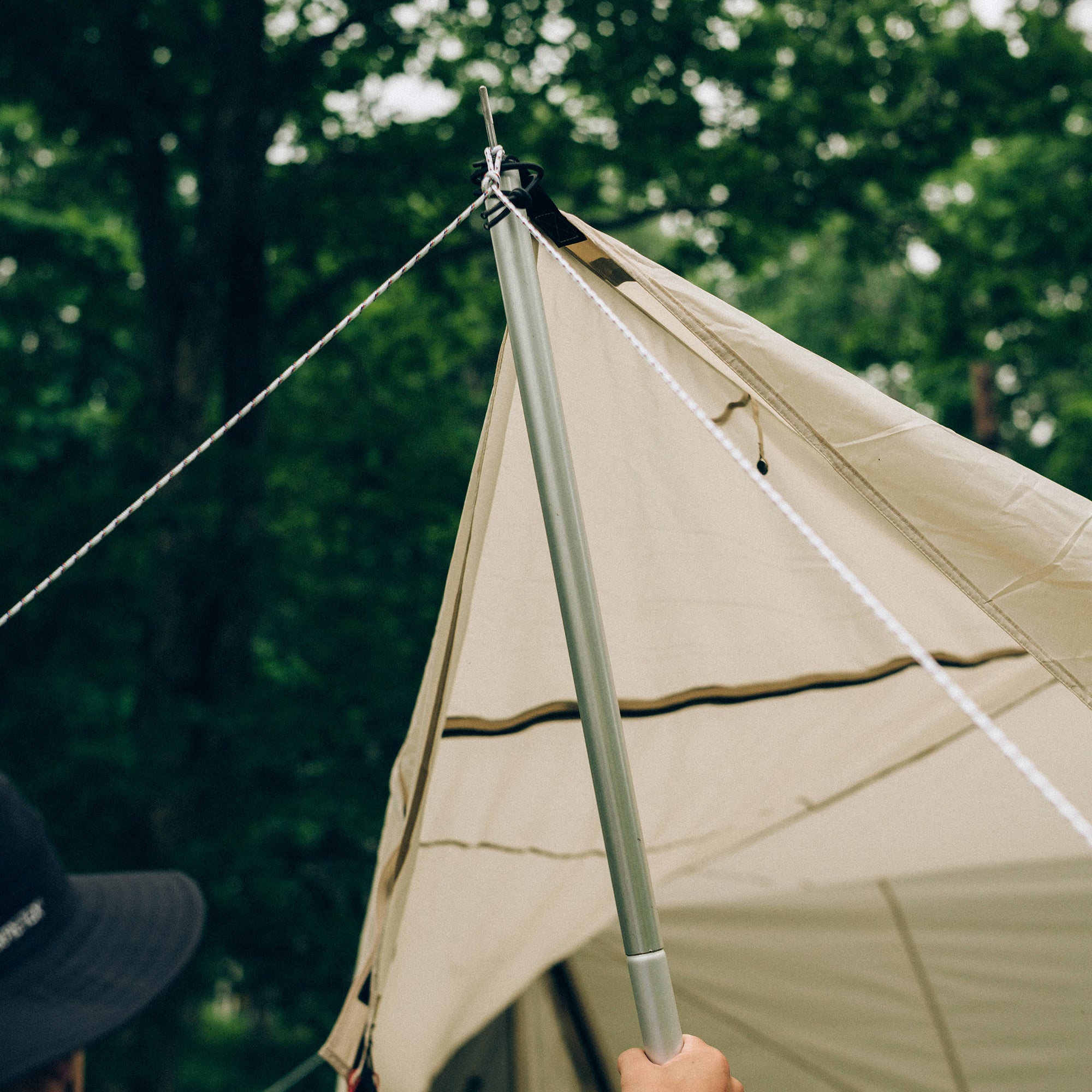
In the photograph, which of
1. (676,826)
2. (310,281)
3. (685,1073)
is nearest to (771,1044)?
(676,826)

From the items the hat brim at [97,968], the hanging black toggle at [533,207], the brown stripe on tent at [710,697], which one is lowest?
the hat brim at [97,968]

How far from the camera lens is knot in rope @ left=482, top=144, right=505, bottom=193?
1287 mm

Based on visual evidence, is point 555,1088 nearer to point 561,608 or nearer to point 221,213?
point 561,608

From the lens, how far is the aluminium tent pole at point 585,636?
1062 mm

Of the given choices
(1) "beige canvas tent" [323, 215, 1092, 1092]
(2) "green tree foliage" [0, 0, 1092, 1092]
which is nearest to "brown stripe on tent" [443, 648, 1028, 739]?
(1) "beige canvas tent" [323, 215, 1092, 1092]

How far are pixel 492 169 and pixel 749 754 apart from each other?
1.57 meters

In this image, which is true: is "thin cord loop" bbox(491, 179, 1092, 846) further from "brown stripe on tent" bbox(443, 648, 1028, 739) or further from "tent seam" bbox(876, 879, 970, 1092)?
"tent seam" bbox(876, 879, 970, 1092)

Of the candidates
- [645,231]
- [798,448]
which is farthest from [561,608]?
[645,231]

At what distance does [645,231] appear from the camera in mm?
12125

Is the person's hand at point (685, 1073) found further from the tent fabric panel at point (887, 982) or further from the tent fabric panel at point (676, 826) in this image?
the tent fabric panel at point (887, 982)

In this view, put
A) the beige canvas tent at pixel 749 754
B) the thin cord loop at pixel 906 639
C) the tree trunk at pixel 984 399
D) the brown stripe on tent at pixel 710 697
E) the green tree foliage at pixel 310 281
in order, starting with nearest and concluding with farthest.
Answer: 1. the thin cord loop at pixel 906 639
2. the beige canvas tent at pixel 749 754
3. the brown stripe on tent at pixel 710 697
4. the green tree foliage at pixel 310 281
5. the tree trunk at pixel 984 399

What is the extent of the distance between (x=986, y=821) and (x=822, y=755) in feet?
1.91

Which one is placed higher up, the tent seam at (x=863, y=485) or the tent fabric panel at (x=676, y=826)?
the tent seam at (x=863, y=485)

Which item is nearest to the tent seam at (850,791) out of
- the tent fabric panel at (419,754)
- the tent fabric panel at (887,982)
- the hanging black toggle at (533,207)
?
the tent fabric panel at (887,982)
